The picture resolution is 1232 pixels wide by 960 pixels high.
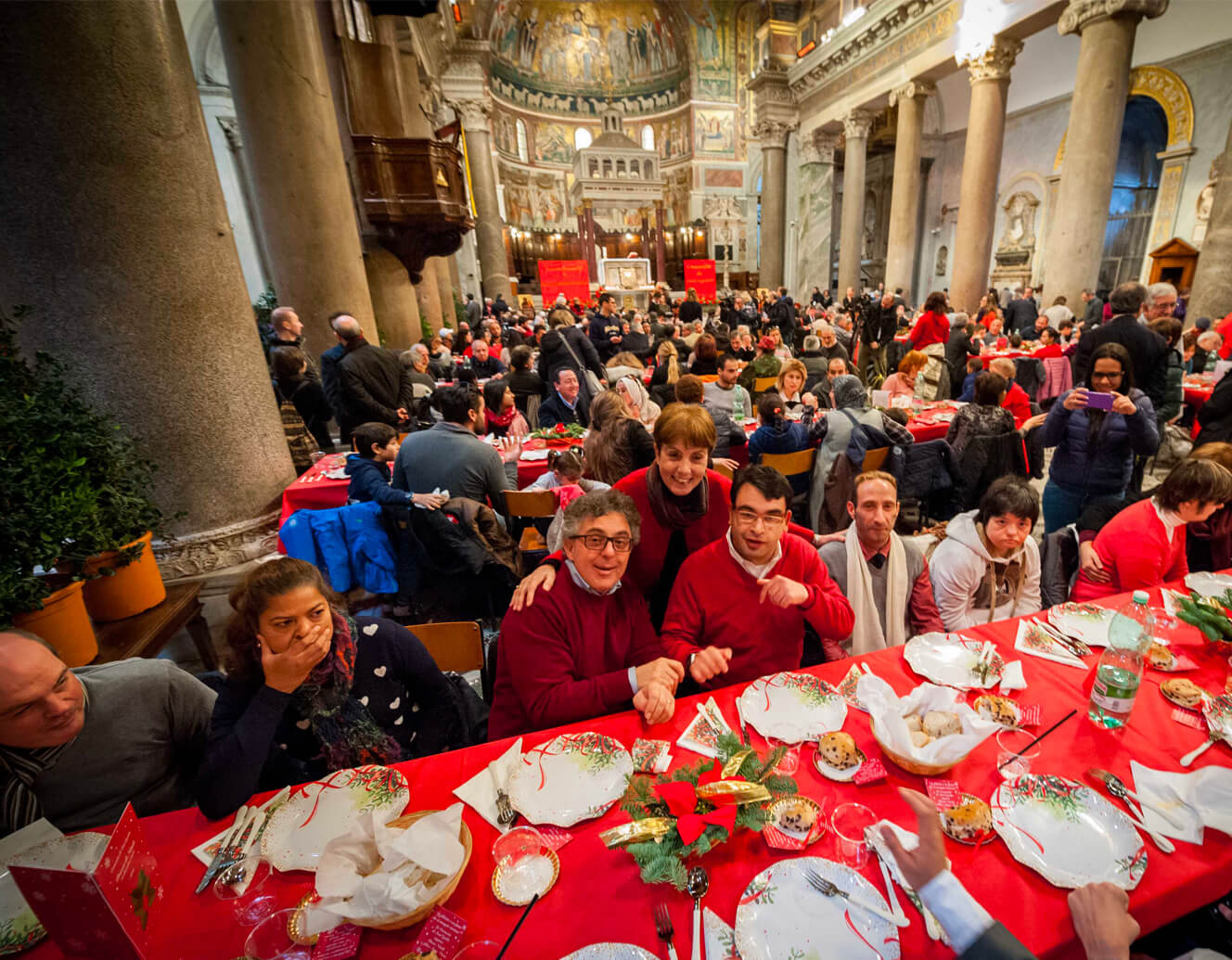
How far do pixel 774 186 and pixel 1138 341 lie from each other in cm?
1671

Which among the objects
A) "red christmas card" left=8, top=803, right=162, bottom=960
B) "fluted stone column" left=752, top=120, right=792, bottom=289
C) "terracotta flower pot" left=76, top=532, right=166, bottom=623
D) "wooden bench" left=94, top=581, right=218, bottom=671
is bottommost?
"wooden bench" left=94, top=581, right=218, bottom=671

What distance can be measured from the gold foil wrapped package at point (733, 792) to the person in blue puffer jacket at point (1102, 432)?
3.60 metres

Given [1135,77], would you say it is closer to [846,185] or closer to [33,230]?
[846,185]

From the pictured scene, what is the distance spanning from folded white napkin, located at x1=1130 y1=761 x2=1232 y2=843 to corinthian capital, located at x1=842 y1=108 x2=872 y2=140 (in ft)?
59.1

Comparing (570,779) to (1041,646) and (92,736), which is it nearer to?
(92,736)

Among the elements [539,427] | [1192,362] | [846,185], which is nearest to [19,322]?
[539,427]

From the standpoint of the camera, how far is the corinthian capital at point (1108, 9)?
295 inches

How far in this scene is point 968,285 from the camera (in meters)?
11.1

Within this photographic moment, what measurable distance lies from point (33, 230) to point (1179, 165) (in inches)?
733

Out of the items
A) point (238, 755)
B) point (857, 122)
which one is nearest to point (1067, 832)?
point (238, 755)

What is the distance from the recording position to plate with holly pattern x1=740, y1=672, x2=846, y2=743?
150cm

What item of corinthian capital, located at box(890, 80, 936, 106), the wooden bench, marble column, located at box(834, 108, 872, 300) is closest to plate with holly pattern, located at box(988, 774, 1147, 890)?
the wooden bench

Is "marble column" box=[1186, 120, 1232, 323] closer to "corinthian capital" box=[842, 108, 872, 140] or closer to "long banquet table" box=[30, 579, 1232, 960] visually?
"long banquet table" box=[30, 579, 1232, 960]

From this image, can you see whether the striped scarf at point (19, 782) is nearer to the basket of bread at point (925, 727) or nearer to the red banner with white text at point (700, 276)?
the basket of bread at point (925, 727)
